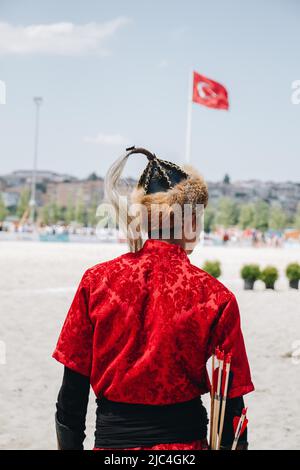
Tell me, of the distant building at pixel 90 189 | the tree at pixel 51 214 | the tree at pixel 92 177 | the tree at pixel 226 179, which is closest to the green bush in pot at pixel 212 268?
the tree at pixel 51 214

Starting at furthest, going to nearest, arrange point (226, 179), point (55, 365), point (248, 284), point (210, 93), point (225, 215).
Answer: point (226, 179), point (225, 215), point (210, 93), point (248, 284), point (55, 365)

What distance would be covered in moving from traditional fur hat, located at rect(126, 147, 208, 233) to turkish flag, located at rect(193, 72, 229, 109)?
2470cm

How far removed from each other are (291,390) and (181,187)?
4.74 metres

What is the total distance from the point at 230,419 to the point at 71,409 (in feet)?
1.40

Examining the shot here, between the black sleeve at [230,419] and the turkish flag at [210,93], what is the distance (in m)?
24.8

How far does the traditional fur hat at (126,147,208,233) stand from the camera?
1563mm

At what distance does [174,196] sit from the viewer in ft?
5.13

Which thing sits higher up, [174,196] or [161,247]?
[174,196]

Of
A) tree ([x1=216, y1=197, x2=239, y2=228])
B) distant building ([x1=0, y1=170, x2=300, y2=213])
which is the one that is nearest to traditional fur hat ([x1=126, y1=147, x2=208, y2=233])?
tree ([x1=216, y1=197, x2=239, y2=228])

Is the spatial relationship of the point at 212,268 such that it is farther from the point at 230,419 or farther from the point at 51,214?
the point at 51,214

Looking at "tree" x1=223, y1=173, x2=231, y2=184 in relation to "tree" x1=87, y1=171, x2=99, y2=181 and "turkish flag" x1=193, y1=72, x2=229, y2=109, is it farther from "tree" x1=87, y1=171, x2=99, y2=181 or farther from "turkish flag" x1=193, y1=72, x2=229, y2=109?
"turkish flag" x1=193, y1=72, x2=229, y2=109

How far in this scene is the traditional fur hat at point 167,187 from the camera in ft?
5.13

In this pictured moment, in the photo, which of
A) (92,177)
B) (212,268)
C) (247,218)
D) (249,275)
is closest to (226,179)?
(92,177)

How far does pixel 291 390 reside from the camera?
5840mm
